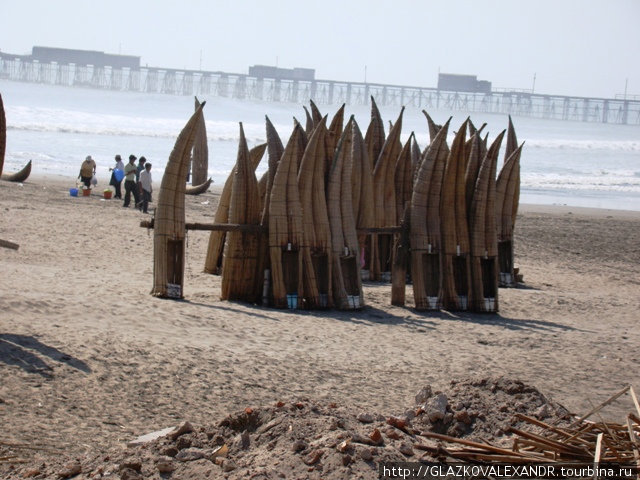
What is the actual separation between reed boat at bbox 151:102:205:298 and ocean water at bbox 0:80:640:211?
54.7 ft

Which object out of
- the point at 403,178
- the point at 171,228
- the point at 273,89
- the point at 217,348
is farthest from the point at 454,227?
the point at 273,89

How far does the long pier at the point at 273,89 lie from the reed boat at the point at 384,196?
309 feet

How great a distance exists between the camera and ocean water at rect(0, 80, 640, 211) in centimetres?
3441

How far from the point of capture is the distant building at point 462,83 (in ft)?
395

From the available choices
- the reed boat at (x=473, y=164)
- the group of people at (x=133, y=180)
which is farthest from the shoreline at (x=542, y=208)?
the reed boat at (x=473, y=164)

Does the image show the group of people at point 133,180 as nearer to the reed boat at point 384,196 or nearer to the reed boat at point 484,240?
the reed boat at point 384,196

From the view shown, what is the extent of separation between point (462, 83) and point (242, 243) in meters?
116

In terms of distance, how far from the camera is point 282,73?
115188 millimetres

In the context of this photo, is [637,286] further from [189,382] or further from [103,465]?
[103,465]

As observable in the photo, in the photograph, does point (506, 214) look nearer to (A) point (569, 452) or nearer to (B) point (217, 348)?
(B) point (217, 348)

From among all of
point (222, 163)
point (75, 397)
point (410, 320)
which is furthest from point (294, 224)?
point (222, 163)

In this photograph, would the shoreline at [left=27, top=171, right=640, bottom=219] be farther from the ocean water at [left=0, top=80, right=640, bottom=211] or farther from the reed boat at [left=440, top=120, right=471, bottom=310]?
the reed boat at [left=440, top=120, right=471, bottom=310]

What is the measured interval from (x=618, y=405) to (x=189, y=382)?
10.7ft

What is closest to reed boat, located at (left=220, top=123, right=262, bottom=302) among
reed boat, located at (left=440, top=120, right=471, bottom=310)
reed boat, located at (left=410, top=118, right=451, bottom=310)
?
reed boat, located at (left=410, top=118, right=451, bottom=310)
